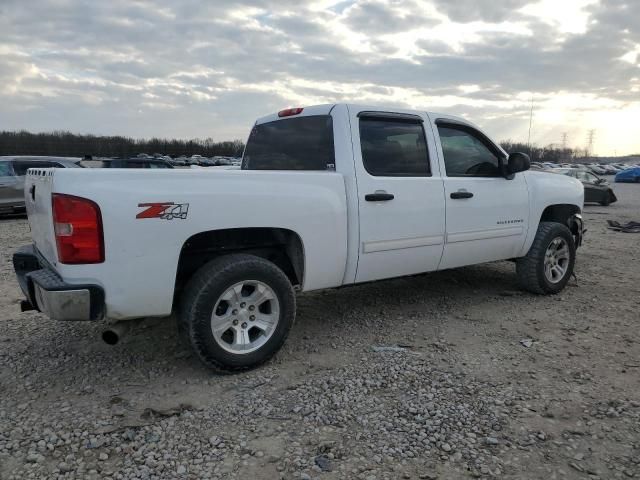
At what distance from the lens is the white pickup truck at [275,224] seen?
9.76ft

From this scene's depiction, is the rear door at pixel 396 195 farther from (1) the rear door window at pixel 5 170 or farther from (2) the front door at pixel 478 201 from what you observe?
(1) the rear door window at pixel 5 170

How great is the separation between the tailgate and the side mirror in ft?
13.7

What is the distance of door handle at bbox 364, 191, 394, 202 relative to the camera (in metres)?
4.00

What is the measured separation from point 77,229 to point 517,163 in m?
4.11

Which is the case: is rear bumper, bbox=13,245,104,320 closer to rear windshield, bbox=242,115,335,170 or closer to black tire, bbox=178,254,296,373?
black tire, bbox=178,254,296,373

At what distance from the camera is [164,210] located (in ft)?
10.1

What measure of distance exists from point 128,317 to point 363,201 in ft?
6.43

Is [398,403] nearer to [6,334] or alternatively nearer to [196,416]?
[196,416]

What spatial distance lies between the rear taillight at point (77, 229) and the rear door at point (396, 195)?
1.96 m

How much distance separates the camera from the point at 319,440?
9.20ft

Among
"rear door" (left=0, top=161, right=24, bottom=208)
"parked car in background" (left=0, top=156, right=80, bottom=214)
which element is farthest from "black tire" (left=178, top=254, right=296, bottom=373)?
"rear door" (left=0, top=161, right=24, bottom=208)

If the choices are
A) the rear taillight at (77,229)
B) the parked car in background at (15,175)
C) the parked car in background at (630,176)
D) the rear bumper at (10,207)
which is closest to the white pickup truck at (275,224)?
the rear taillight at (77,229)

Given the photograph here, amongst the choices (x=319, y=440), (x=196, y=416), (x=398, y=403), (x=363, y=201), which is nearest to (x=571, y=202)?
(x=363, y=201)

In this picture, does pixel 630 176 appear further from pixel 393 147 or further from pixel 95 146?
pixel 95 146
